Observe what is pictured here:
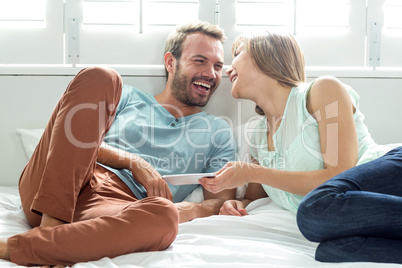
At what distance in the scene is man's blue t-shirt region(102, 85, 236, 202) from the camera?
5.52 ft

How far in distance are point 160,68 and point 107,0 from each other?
43 cm

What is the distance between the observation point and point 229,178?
4.49 ft

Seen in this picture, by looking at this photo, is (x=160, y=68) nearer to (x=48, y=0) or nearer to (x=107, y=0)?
(x=107, y=0)

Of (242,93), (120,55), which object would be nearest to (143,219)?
(242,93)

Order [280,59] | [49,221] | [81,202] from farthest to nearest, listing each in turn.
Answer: [280,59] → [81,202] → [49,221]

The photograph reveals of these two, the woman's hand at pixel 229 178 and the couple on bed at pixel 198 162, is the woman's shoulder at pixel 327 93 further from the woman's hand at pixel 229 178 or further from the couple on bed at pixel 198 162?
the woman's hand at pixel 229 178

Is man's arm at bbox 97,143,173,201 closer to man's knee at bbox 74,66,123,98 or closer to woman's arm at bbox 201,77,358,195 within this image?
woman's arm at bbox 201,77,358,195

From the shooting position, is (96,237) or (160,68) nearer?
(96,237)

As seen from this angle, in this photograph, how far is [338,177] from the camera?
116cm

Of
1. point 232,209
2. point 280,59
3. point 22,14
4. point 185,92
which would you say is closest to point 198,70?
point 185,92

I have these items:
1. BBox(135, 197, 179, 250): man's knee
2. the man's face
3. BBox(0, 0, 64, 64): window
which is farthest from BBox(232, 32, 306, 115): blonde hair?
BBox(0, 0, 64, 64): window

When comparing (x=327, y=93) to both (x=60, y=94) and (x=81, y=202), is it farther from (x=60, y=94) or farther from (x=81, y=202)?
(x=60, y=94)

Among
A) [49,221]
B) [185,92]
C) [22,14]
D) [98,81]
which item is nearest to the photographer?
[49,221]

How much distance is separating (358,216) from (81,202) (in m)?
0.79
